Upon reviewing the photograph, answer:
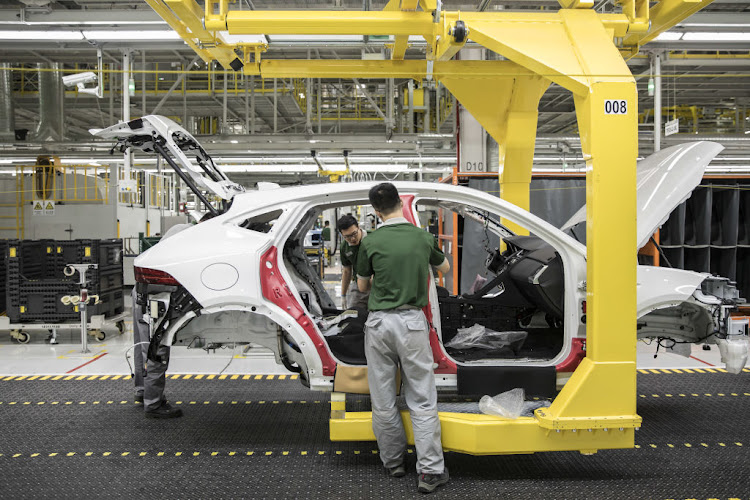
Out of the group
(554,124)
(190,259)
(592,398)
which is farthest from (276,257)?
(554,124)

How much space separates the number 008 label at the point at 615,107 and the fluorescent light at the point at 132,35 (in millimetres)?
5524

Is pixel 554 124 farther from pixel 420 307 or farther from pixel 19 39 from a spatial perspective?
pixel 420 307

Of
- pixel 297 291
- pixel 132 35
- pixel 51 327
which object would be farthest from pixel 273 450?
pixel 132 35

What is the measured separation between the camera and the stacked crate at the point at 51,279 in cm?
735

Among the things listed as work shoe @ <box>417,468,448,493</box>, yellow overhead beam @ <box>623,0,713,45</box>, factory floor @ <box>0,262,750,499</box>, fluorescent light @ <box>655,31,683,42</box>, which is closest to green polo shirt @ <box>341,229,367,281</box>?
factory floor @ <box>0,262,750,499</box>

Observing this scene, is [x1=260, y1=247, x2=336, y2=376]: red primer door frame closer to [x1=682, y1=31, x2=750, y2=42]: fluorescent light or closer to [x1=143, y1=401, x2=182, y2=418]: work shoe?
[x1=143, y1=401, x2=182, y2=418]: work shoe

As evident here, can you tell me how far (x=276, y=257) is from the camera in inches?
145

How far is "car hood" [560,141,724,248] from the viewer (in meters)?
3.67

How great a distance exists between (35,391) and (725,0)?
10.7m

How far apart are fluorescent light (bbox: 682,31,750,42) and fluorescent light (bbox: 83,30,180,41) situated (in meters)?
6.52

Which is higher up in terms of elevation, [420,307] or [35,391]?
[420,307]

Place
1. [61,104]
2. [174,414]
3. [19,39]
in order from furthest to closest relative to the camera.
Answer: [61,104], [19,39], [174,414]

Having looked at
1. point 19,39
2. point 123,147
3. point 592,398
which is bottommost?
point 592,398

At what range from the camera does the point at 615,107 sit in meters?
3.25
